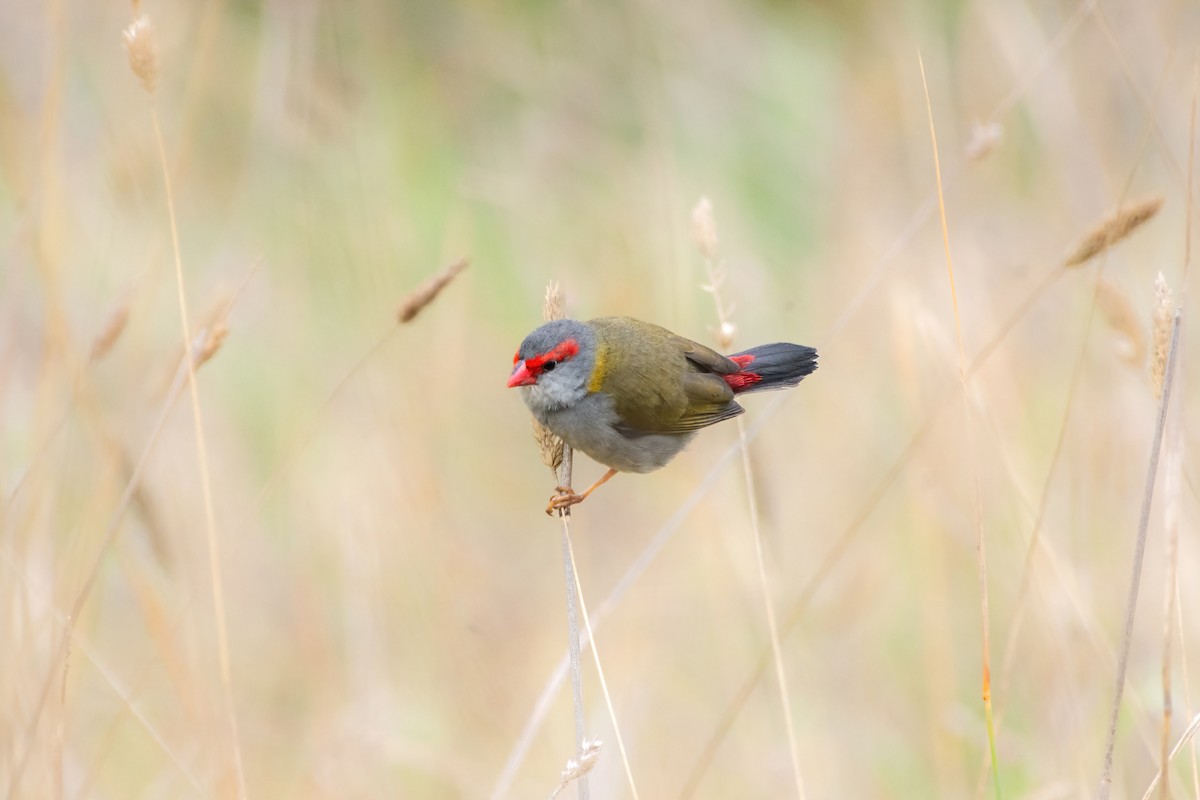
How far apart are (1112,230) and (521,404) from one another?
113 inches

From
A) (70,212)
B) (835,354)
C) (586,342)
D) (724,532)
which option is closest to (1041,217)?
(835,354)

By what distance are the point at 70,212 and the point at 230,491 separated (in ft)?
3.92

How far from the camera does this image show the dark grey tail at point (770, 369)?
12.4 feet

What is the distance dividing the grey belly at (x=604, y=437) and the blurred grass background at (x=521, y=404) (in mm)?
434

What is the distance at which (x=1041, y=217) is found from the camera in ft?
18.5

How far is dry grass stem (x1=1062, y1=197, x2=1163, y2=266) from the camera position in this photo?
278 centimetres

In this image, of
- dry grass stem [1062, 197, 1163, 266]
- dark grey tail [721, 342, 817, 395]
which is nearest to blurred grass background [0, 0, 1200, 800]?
dry grass stem [1062, 197, 1163, 266]

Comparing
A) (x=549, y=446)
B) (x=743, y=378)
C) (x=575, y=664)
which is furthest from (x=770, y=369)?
(x=575, y=664)

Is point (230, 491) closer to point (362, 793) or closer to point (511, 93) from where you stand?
point (362, 793)

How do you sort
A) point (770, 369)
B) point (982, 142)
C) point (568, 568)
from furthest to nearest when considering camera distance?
point (770, 369) < point (982, 142) < point (568, 568)

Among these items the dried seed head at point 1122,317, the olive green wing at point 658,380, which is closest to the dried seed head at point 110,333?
the olive green wing at point 658,380

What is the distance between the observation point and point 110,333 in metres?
2.87

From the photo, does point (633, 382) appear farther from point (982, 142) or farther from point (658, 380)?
point (982, 142)

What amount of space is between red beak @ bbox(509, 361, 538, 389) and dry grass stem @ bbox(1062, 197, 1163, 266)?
1.43 metres
